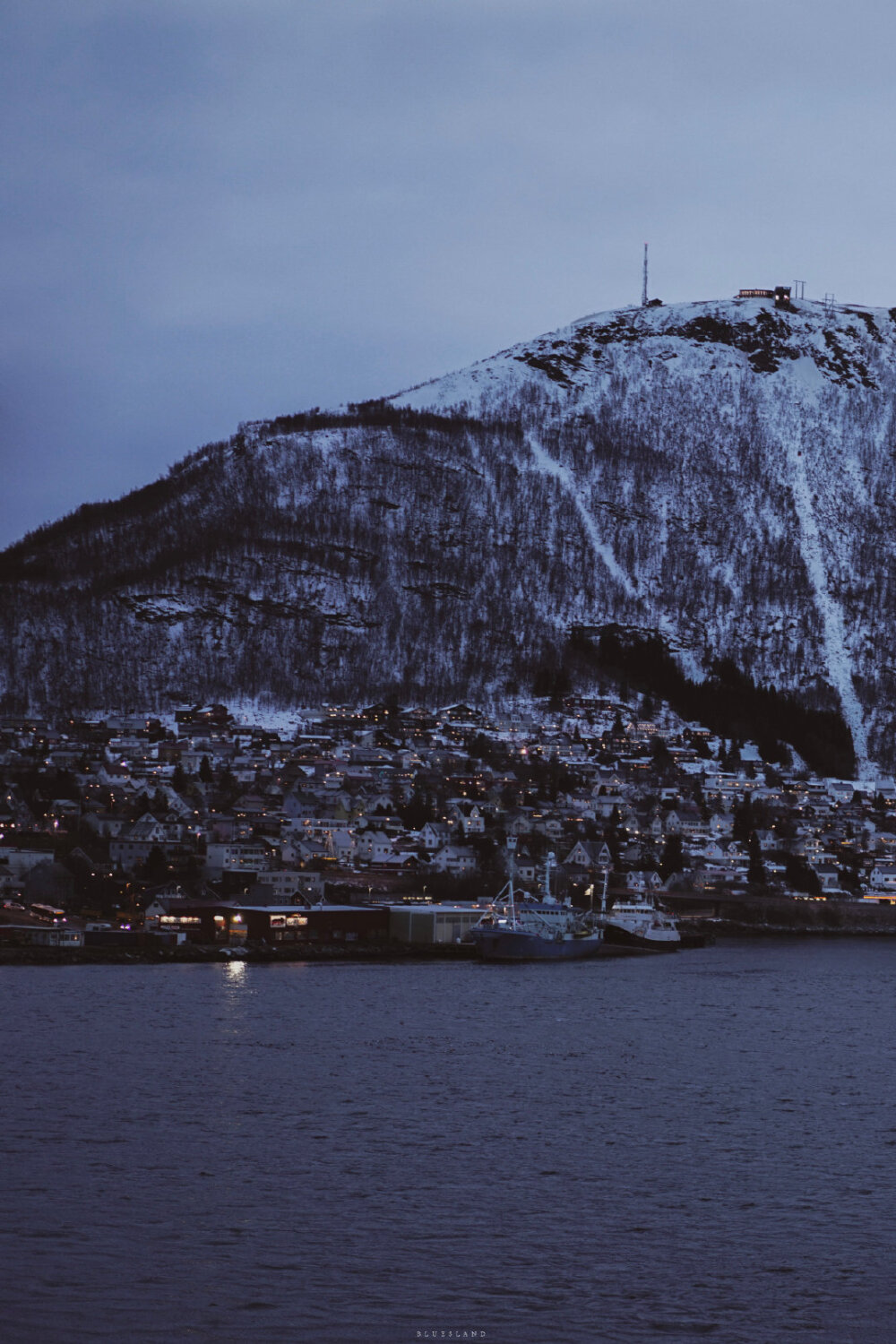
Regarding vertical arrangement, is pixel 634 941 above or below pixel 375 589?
below

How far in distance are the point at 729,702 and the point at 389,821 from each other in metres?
68.8

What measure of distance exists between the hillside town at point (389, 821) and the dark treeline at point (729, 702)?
329cm

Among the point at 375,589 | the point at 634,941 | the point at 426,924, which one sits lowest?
the point at 634,941

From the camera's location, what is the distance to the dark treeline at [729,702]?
16188cm

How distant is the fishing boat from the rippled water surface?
74.5 ft

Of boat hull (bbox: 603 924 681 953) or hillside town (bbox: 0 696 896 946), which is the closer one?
hillside town (bbox: 0 696 896 946)

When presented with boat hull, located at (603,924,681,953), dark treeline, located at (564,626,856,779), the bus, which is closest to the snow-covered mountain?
dark treeline, located at (564,626,856,779)

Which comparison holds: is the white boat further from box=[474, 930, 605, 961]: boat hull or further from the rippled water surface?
the rippled water surface

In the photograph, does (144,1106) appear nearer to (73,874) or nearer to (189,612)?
(73,874)

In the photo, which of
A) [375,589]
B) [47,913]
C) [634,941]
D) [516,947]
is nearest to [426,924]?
[516,947]

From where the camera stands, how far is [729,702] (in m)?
166

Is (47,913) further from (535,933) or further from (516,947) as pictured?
(535,933)

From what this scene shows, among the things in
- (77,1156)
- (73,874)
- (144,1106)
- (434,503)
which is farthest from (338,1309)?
(434,503)

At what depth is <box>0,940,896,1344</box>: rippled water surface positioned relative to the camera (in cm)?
1761
